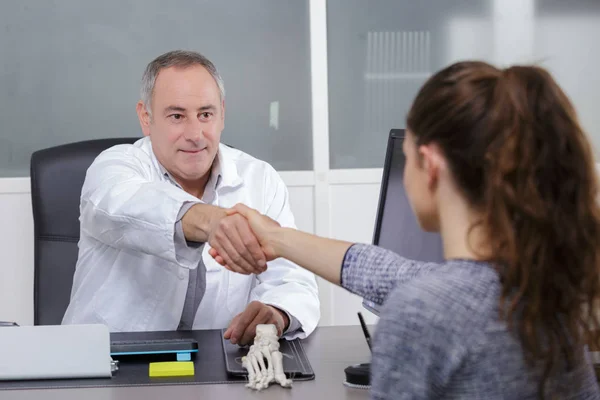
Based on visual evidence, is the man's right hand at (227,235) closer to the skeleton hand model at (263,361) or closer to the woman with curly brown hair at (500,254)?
the skeleton hand model at (263,361)

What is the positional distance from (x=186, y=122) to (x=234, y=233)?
639mm

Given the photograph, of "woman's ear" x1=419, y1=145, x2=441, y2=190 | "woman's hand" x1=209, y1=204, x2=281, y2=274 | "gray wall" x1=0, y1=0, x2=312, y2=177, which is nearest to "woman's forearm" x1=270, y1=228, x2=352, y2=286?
"woman's hand" x1=209, y1=204, x2=281, y2=274

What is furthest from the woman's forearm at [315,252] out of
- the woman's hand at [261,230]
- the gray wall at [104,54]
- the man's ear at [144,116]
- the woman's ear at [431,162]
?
the gray wall at [104,54]

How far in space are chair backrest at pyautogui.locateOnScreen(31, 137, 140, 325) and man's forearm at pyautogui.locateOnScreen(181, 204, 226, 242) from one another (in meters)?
0.61

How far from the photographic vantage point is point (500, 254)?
92 centimetres

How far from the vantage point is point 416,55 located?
336 cm

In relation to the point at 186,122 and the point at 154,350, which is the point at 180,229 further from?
the point at 186,122

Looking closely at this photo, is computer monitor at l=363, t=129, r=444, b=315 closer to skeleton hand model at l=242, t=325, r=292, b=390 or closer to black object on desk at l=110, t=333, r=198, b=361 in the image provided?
skeleton hand model at l=242, t=325, r=292, b=390

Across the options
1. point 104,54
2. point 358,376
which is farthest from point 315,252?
point 104,54

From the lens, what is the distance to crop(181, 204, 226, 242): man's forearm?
1.80m

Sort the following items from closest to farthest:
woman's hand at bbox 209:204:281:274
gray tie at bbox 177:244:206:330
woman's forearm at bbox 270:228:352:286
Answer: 1. woman's forearm at bbox 270:228:352:286
2. woman's hand at bbox 209:204:281:274
3. gray tie at bbox 177:244:206:330

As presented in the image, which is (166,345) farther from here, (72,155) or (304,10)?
(304,10)

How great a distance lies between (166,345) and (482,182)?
892 millimetres

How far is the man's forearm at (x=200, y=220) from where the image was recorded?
1.80 m
